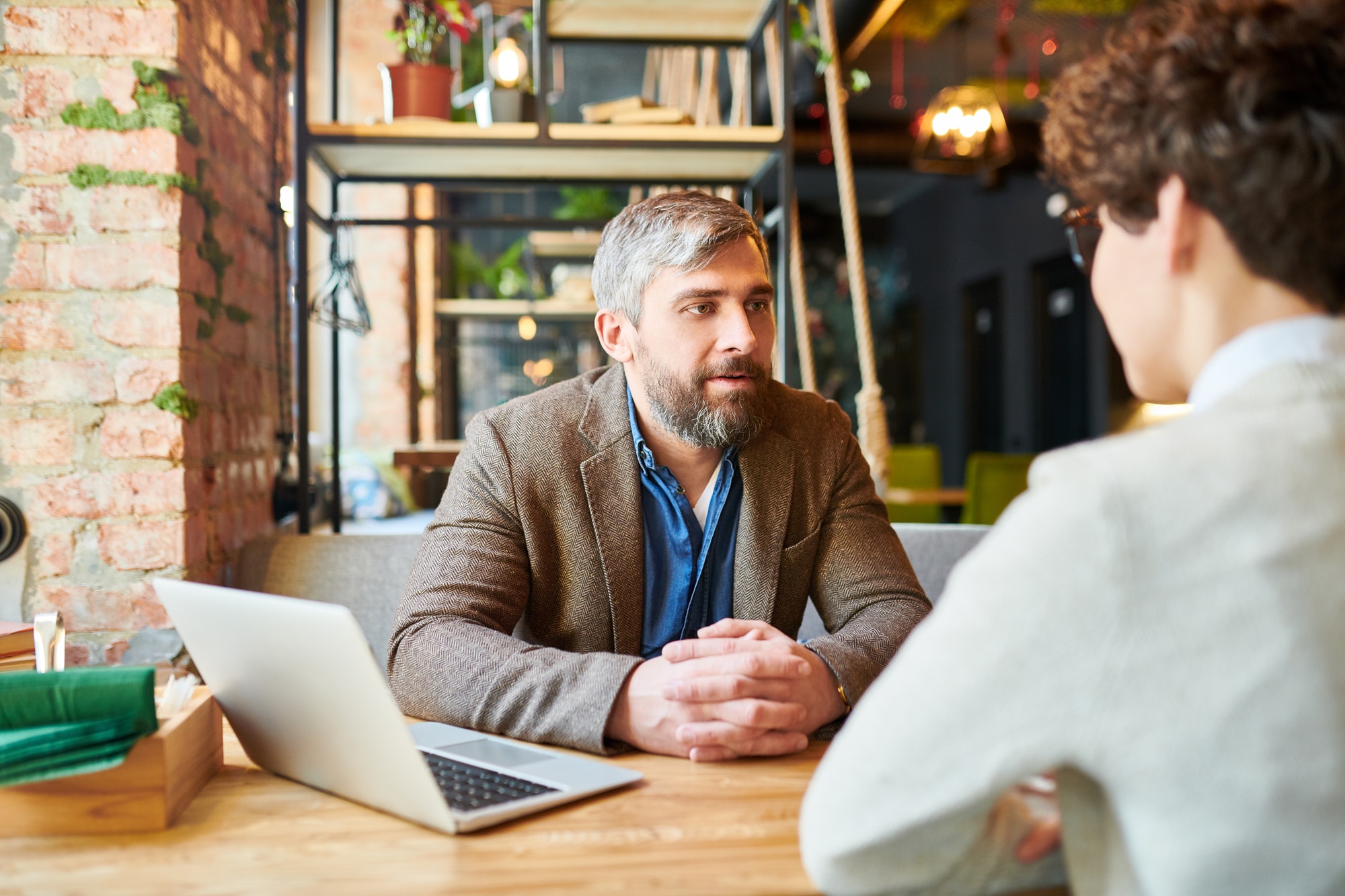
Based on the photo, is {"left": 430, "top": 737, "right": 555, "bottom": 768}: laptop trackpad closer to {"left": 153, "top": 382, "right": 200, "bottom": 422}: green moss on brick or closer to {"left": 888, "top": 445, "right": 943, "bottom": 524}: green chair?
{"left": 153, "top": 382, "right": 200, "bottom": 422}: green moss on brick

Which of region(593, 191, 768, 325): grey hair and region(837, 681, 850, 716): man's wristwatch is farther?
region(593, 191, 768, 325): grey hair

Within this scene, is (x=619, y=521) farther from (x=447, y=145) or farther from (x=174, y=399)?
(x=447, y=145)

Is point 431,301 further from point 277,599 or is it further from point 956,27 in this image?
point 277,599

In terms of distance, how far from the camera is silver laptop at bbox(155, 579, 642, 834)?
85 cm

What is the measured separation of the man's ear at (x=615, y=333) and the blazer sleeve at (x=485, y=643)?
253 millimetres

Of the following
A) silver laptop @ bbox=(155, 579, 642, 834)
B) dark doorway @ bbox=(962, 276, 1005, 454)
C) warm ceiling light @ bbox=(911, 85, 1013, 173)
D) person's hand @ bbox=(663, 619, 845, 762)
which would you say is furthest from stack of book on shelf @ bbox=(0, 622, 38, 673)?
dark doorway @ bbox=(962, 276, 1005, 454)

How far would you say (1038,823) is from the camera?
75cm

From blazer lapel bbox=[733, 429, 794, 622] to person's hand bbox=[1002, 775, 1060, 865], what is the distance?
0.92 meters

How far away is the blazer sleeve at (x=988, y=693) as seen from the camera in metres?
0.63

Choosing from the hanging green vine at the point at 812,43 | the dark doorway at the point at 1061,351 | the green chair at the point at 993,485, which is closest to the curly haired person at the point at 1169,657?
the hanging green vine at the point at 812,43

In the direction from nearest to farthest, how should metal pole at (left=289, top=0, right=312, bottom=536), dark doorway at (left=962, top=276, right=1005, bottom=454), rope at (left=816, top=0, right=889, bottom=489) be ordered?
metal pole at (left=289, top=0, right=312, bottom=536) → rope at (left=816, top=0, right=889, bottom=489) → dark doorway at (left=962, top=276, right=1005, bottom=454)

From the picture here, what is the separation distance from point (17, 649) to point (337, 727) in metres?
0.60

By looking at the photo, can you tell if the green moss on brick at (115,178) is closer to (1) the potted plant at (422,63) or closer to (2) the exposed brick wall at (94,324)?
(2) the exposed brick wall at (94,324)

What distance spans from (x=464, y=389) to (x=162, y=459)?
5435 mm
